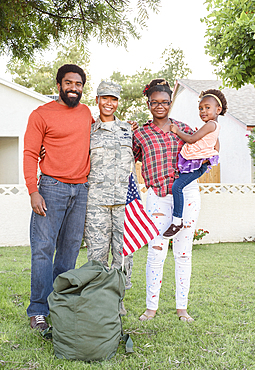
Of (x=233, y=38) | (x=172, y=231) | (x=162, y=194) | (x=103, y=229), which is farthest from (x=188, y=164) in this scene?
(x=233, y=38)

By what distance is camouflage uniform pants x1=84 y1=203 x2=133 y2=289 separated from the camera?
3.34 m

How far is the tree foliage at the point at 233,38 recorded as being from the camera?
661cm

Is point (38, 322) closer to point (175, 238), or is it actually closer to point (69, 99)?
point (175, 238)

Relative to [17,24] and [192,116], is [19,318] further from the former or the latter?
[192,116]

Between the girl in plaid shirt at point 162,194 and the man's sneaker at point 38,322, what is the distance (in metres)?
Result: 0.94

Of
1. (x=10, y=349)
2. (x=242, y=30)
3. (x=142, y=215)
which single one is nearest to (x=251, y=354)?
(x=142, y=215)

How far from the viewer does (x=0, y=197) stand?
905cm

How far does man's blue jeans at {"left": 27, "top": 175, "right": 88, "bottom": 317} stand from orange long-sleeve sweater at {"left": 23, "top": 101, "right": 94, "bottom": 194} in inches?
3.7

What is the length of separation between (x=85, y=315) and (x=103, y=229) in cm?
97

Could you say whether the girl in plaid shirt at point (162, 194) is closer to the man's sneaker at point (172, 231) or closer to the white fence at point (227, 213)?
the man's sneaker at point (172, 231)

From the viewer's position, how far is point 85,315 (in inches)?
99.3

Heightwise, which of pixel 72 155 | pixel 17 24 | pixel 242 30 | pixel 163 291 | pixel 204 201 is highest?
pixel 242 30

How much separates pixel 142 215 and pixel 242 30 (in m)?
4.98

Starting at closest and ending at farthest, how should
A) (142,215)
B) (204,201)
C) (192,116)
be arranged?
(142,215), (204,201), (192,116)
